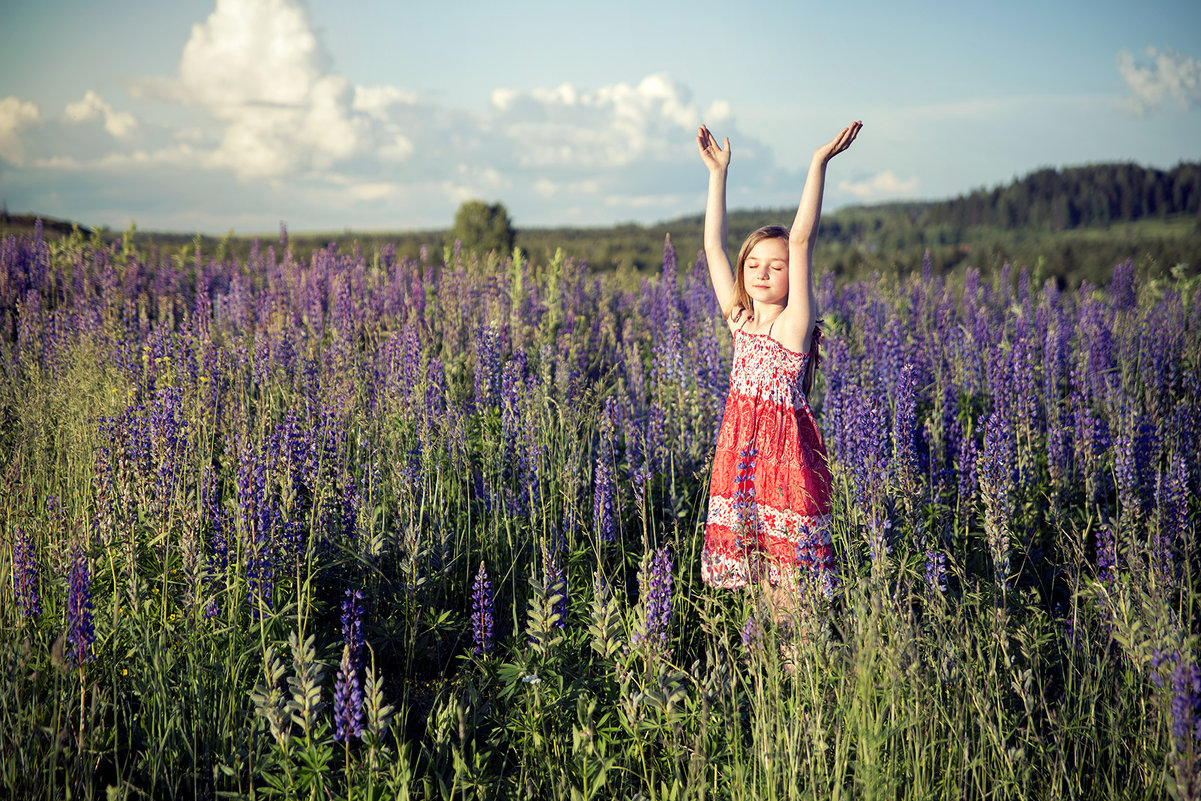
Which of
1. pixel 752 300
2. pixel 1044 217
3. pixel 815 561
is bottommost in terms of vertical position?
pixel 815 561

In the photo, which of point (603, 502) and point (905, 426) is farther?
point (905, 426)

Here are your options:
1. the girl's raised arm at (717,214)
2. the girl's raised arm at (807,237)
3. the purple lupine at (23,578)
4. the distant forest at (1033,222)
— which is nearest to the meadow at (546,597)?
the purple lupine at (23,578)

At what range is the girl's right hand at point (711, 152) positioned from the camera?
3572 millimetres

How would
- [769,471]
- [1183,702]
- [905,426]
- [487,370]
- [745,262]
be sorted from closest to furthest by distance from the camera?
[1183,702] < [769,471] < [745,262] < [905,426] < [487,370]

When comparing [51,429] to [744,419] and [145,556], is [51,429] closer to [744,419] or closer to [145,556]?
[145,556]

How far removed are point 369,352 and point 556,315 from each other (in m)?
2.65

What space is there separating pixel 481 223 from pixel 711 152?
23439 mm

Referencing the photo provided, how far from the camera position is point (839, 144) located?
9.54ft

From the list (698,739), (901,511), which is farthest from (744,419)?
(698,739)

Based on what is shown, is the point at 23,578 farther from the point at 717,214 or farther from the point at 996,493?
the point at 996,493

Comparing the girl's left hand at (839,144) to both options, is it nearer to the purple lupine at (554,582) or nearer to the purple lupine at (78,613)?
the purple lupine at (554,582)

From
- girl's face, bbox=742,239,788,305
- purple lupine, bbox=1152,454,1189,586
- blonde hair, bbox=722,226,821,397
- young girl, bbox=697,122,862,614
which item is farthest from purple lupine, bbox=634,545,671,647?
purple lupine, bbox=1152,454,1189,586

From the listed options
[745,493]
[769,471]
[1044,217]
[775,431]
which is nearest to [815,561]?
[745,493]

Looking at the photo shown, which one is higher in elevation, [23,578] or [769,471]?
[769,471]
